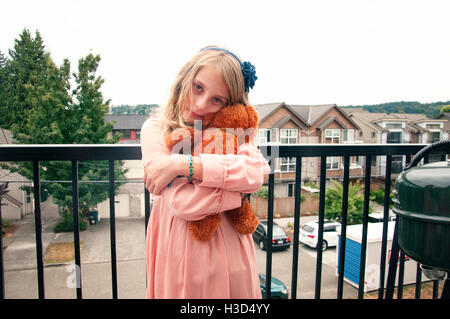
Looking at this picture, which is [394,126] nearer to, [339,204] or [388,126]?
[388,126]

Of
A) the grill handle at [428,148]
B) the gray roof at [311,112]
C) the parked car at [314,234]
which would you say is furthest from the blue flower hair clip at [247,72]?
the gray roof at [311,112]

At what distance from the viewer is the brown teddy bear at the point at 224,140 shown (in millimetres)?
798

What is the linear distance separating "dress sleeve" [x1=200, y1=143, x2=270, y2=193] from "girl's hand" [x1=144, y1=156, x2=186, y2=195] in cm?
8

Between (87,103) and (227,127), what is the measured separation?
16285 mm

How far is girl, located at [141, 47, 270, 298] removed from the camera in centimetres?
77

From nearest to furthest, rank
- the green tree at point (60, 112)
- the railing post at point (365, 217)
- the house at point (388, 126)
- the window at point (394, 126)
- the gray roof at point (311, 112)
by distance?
1. the railing post at point (365, 217)
2. the green tree at point (60, 112)
3. the house at point (388, 126)
4. the window at point (394, 126)
5. the gray roof at point (311, 112)

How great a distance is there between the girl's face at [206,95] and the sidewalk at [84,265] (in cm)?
1174

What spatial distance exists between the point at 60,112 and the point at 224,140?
16290 mm

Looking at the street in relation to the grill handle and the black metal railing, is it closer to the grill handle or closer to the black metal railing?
the black metal railing

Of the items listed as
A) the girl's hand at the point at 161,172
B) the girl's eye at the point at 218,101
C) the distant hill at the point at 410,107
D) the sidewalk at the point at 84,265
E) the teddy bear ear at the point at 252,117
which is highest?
the distant hill at the point at 410,107

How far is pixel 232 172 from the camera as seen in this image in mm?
766

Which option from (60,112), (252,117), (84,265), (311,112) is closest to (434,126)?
(311,112)

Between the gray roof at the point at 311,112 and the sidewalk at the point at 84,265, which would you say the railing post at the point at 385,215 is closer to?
the sidewalk at the point at 84,265

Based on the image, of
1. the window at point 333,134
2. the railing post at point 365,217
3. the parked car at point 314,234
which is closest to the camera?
the railing post at point 365,217
